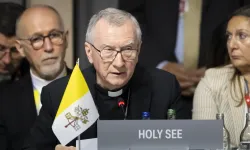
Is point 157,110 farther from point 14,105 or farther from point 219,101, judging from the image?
point 14,105

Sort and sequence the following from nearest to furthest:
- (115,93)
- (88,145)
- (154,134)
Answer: (154,134) → (88,145) → (115,93)

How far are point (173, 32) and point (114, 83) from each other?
48.7 inches

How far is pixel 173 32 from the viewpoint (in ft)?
11.9

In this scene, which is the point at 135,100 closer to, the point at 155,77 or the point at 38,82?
the point at 155,77

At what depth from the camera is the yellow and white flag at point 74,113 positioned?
7.20 ft

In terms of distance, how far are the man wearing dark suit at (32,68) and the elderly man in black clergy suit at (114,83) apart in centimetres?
44

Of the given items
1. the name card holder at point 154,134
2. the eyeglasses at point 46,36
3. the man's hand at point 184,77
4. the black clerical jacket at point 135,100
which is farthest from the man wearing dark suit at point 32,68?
the name card holder at point 154,134

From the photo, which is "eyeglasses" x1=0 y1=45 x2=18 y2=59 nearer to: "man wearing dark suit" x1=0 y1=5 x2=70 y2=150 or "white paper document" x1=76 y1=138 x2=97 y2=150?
"man wearing dark suit" x1=0 y1=5 x2=70 y2=150

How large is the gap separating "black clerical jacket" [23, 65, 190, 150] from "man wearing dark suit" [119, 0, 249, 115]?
2.75ft

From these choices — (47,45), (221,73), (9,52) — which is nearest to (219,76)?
(221,73)

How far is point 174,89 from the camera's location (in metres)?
2.74

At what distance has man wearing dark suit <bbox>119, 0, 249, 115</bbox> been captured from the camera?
360cm

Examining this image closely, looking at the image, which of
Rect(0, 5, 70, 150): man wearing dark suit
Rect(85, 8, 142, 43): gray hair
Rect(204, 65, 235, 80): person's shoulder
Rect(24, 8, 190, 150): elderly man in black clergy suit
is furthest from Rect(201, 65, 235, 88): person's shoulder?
Rect(0, 5, 70, 150): man wearing dark suit

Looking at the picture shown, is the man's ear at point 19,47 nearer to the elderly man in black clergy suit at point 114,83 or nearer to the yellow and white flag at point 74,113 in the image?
A: the elderly man in black clergy suit at point 114,83
